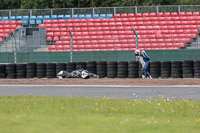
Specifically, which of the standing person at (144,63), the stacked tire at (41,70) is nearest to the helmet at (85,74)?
the stacked tire at (41,70)

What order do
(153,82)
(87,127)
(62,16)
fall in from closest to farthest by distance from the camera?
(87,127) → (153,82) → (62,16)

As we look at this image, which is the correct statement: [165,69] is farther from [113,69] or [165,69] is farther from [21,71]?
[21,71]

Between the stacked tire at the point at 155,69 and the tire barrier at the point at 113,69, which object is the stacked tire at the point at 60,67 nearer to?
the tire barrier at the point at 113,69

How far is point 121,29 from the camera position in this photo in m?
29.5

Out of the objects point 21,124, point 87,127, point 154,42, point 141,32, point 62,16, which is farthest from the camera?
point 62,16

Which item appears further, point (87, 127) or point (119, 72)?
point (119, 72)

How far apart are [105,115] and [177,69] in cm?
1166

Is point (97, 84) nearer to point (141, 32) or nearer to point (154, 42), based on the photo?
point (154, 42)

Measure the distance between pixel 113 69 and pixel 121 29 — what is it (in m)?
9.19

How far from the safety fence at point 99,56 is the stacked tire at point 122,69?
3045 mm

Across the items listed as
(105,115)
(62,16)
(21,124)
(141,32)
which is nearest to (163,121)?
(105,115)

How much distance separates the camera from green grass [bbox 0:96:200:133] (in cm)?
735

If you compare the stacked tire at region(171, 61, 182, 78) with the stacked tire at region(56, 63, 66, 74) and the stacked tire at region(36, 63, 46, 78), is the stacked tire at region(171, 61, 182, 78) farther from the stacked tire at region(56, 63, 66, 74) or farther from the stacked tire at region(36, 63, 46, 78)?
the stacked tire at region(36, 63, 46, 78)

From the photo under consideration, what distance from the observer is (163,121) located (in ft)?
26.9
